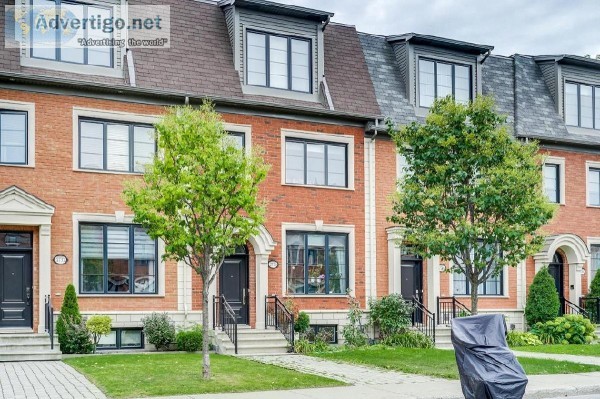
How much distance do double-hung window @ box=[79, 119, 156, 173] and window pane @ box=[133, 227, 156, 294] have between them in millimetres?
1788

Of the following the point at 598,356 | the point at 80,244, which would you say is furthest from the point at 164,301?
the point at 598,356

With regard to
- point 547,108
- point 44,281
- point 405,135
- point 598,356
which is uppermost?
point 547,108

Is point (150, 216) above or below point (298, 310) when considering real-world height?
above

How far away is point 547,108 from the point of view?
1174 inches

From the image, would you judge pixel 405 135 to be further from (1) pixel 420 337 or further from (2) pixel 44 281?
(2) pixel 44 281

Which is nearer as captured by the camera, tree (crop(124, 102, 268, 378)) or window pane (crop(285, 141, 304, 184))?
tree (crop(124, 102, 268, 378))

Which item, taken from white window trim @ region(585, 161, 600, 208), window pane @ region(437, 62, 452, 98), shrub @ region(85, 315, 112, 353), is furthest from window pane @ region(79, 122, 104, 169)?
white window trim @ region(585, 161, 600, 208)

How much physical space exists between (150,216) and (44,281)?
6.62m

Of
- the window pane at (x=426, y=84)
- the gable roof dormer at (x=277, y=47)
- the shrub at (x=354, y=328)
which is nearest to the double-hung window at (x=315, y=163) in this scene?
the gable roof dormer at (x=277, y=47)

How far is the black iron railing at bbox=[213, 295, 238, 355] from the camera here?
22.3 metres

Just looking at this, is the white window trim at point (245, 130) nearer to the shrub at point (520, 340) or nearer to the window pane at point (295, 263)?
the window pane at point (295, 263)

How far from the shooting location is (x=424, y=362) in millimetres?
19734

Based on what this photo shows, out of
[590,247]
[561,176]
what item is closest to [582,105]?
[561,176]

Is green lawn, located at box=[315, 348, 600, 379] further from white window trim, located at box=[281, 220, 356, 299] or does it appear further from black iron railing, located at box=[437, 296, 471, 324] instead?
black iron railing, located at box=[437, 296, 471, 324]
